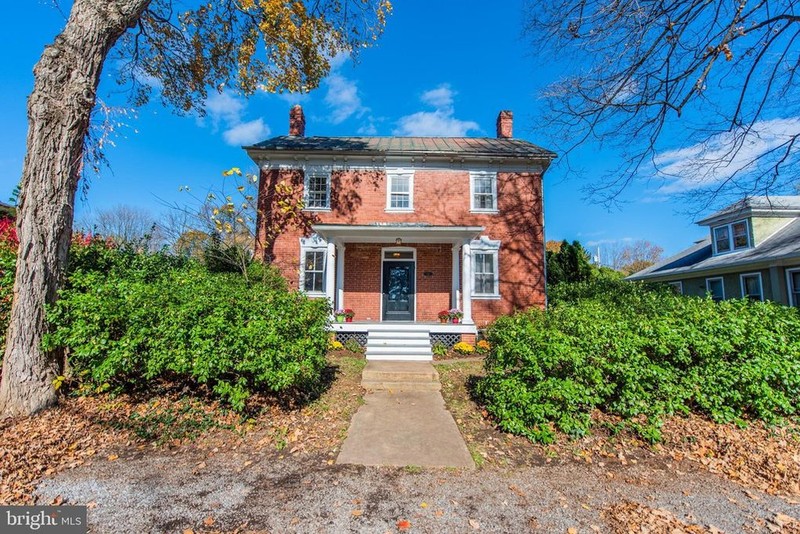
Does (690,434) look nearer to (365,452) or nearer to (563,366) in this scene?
(563,366)

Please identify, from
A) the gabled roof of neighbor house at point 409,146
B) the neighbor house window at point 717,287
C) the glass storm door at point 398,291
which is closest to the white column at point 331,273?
the glass storm door at point 398,291

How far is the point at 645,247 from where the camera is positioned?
131ft

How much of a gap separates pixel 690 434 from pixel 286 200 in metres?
11.1

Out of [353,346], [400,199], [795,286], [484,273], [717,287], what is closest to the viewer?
[353,346]

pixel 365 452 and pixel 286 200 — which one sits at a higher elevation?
pixel 286 200

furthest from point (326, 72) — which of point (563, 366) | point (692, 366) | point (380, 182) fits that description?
point (692, 366)

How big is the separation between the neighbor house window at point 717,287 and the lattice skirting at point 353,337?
14.4m

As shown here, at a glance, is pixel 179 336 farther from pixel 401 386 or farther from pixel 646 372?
pixel 646 372

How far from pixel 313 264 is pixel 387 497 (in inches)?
357

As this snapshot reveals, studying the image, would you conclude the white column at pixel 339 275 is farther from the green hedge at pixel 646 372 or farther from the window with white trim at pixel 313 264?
the green hedge at pixel 646 372

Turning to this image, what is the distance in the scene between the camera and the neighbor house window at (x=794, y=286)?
11188 mm

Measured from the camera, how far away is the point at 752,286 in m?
12.8

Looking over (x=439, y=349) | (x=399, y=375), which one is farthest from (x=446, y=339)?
(x=399, y=375)

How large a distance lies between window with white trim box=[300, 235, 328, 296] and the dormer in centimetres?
1479
